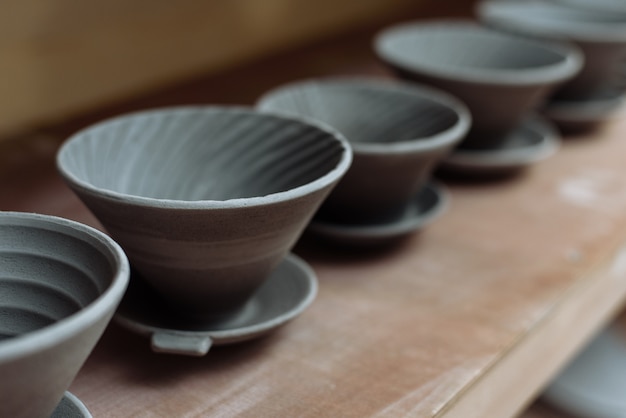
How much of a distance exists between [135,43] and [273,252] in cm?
72

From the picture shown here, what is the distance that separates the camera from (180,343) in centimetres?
63

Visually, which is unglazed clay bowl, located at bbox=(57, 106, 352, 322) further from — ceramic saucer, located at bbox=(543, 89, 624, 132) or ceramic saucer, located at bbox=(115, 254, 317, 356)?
ceramic saucer, located at bbox=(543, 89, 624, 132)

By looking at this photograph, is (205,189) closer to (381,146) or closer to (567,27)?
(381,146)

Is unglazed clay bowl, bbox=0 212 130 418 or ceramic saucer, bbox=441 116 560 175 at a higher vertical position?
ceramic saucer, bbox=441 116 560 175

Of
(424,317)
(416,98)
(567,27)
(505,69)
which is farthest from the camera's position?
(567,27)

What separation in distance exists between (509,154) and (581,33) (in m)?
0.29

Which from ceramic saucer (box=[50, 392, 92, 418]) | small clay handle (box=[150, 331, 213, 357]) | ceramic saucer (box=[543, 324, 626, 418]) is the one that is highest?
small clay handle (box=[150, 331, 213, 357])

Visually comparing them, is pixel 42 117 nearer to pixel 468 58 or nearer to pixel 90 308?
pixel 468 58

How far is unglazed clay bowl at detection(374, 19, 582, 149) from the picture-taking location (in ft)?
3.29

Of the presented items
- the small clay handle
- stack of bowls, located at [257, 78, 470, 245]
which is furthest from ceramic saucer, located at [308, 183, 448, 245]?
the small clay handle

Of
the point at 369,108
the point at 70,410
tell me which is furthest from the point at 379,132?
the point at 70,410

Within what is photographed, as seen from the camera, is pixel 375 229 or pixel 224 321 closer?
pixel 224 321

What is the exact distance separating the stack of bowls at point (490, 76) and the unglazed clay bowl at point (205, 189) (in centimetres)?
31

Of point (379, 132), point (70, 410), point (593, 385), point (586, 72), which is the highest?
point (586, 72)
